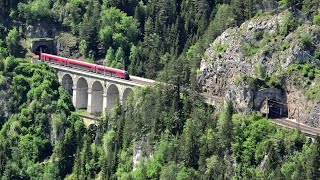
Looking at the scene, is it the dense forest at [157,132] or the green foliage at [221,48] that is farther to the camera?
the green foliage at [221,48]

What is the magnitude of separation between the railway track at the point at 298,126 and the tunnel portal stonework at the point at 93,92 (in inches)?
1340

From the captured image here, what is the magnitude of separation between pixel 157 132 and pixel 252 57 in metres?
18.9

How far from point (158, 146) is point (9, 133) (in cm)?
3659

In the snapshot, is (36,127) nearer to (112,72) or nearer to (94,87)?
(94,87)

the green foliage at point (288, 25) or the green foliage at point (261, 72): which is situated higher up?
the green foliage at point (288, 25)

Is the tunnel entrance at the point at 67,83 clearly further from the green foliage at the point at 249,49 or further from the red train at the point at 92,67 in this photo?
the green foliage at the point at 249,49

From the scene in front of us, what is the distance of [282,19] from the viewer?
167 m

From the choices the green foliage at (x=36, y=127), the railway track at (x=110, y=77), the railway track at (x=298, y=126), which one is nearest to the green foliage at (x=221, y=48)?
the railway track at (x=110, y=77)

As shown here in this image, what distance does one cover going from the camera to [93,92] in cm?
19150

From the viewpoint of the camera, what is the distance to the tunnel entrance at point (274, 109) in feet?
517

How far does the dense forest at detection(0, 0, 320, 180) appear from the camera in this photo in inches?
5940

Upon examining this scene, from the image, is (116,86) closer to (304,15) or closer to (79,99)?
(79,99)

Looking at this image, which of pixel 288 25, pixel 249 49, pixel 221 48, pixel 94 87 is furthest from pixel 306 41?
pixel 94 87

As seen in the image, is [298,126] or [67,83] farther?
[67,83]
